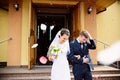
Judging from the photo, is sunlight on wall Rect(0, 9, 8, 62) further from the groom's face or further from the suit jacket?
the groom's face

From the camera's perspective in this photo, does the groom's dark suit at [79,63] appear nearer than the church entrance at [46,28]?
Yes

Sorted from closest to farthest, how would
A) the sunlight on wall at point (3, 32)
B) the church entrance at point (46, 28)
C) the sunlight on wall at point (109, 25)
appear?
the sunlight on wall at point (3, 32)
the sunlight on wall at point (109, 25)
the church entrance at point (46, 28)

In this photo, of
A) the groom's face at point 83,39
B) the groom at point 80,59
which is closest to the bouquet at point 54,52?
the groom at point 80,59

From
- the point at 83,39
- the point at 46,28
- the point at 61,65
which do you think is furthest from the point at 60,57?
the point at 46,28

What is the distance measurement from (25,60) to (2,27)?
2006 mm

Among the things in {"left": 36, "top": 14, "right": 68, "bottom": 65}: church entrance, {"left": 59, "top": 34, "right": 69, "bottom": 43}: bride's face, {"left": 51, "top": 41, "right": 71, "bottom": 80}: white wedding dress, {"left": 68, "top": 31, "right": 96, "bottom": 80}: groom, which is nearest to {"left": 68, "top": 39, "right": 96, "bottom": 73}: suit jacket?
{"left": 68, "top": 31, "right": 96, "bottom": 80}: groom

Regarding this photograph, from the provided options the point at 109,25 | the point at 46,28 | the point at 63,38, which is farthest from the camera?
the point at 46,28

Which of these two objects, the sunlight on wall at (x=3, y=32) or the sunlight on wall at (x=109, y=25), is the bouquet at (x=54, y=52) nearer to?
the sunlight on wall at (x=3, y=32)

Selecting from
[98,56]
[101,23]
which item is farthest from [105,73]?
[101,23]

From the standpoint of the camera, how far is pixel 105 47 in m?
10.5

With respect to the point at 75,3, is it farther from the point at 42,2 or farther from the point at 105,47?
the point at 105,47

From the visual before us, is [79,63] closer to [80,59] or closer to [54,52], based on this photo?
[80,59]

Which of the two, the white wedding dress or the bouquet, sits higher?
the bouquet

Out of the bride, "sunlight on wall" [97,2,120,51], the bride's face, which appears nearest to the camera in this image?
the bride's face
